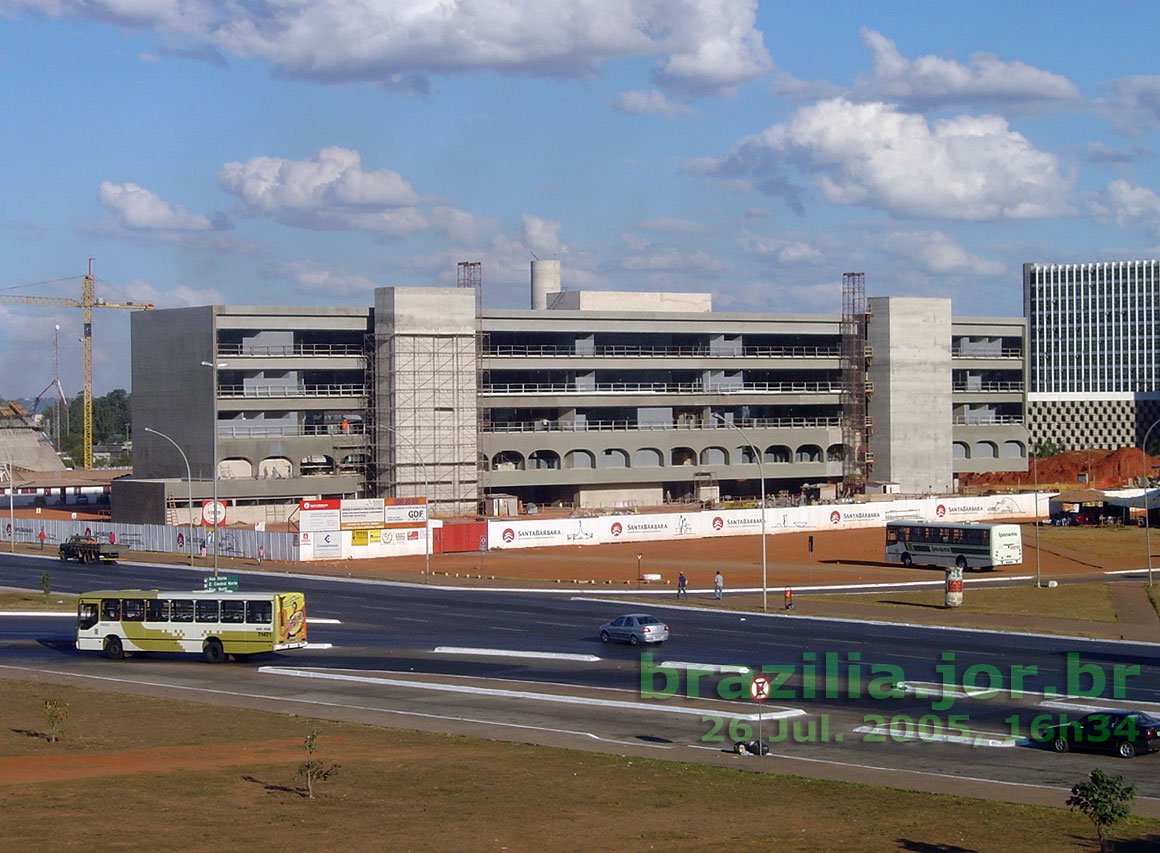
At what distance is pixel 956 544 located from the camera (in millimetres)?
80812

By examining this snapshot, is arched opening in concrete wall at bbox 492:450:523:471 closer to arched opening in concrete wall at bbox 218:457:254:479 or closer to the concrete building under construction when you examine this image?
the concrete building under construction

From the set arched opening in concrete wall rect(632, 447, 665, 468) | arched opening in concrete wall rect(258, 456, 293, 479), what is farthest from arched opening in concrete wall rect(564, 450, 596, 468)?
arched opening in concrete wall rect(258, 456, 293, 479)

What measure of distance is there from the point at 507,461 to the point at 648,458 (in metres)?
13.9

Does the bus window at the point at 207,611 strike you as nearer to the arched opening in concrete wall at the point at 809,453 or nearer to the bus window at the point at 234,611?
the bus window at the point at 234,611

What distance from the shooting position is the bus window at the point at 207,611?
44.2m

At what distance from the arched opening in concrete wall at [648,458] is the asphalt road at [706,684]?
61.0 m

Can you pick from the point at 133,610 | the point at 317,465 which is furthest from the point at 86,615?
the point at 317,465

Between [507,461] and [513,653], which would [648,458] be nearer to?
[507,461]

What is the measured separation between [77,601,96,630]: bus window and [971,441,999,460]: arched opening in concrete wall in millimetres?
109792

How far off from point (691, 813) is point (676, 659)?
20.5 m

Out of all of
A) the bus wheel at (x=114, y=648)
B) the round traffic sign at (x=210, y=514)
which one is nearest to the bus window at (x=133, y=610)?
the bus wheel at (x=114, y=648)

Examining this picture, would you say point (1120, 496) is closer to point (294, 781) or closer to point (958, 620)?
point (958, 620)

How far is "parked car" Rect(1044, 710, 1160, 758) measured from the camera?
98.3 ft

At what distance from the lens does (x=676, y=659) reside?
145 ft
